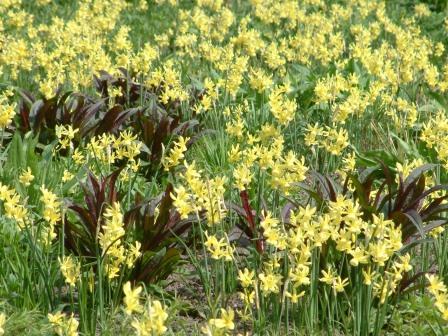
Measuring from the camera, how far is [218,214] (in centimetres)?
298

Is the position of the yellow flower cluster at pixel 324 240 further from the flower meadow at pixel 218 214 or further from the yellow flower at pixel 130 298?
the yellow flower at pixel 130 298

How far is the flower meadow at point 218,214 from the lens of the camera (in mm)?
2828

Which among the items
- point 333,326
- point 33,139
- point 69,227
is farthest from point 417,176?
point 33,139

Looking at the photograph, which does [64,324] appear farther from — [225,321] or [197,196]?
[197,196]

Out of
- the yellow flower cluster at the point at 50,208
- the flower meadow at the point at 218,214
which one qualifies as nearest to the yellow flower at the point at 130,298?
the flower meadow at the point at 218,214

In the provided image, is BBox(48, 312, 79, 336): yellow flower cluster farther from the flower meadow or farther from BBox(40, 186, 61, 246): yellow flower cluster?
BBox(40, 186, 61, 246): yellow flower cluster

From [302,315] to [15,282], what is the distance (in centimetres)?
119

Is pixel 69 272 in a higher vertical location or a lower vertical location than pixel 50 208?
lower

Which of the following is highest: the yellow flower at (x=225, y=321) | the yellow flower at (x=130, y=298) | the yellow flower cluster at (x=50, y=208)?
the yellow flower cluster at (x=50, y=208)

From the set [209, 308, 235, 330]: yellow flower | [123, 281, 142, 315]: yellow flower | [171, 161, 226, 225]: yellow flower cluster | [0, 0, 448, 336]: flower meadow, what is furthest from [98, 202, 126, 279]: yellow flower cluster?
[209, 308, 235, 330]: yellow flower

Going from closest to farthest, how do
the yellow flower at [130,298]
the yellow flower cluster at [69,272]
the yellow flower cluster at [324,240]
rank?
the yellow flower at [130,298], the yellow flower cluster at [324,240], the yellow flower cluster at [69,272]

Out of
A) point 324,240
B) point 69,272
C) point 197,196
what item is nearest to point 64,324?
point 69,272

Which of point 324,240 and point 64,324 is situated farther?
point 324,240

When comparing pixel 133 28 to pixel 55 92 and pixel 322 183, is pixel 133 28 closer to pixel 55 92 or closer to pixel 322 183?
pixel 55 92
